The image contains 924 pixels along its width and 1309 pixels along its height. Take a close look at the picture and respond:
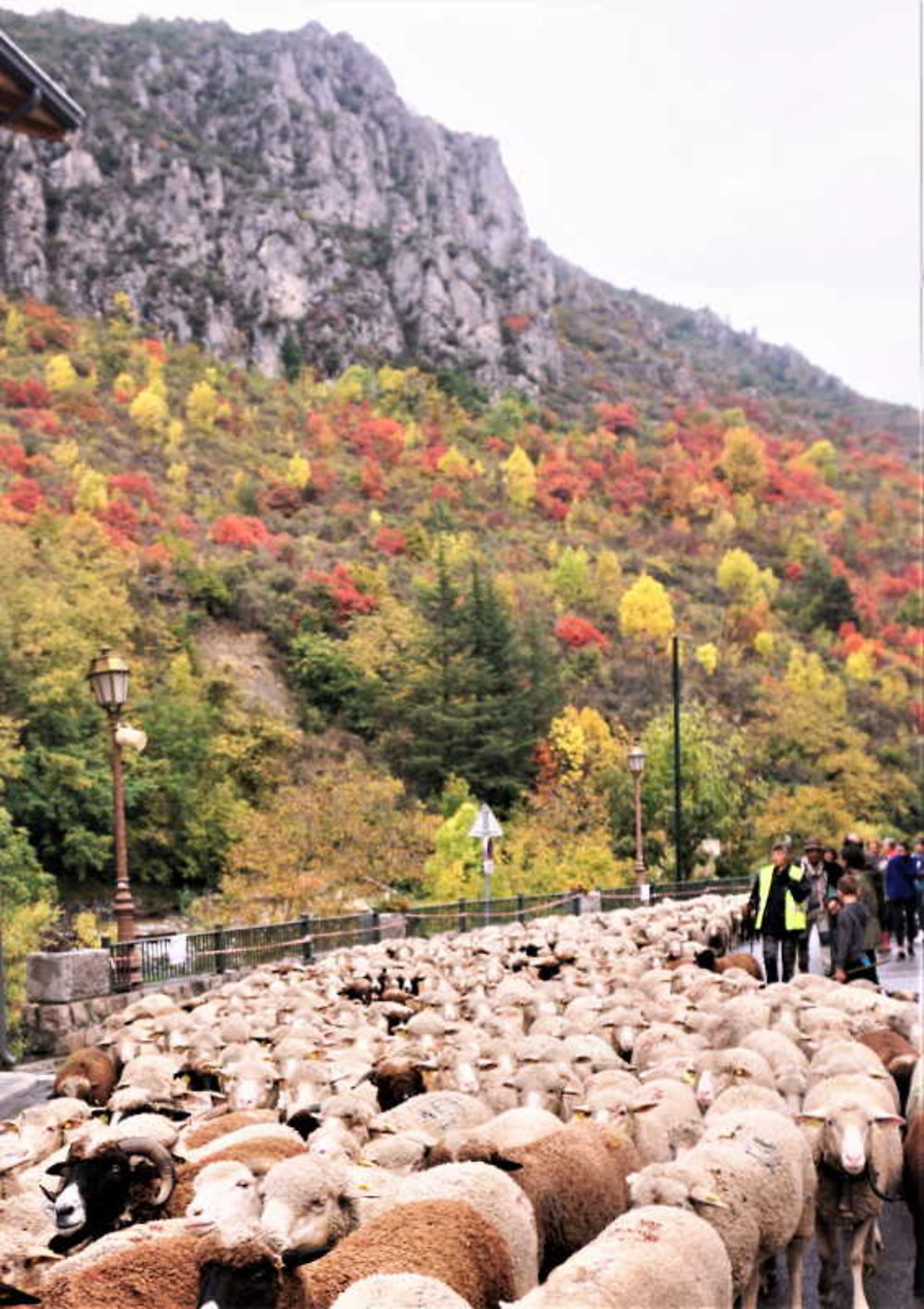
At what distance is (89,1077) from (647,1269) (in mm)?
7038

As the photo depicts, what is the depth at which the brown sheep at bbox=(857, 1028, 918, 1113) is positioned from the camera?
938 cm

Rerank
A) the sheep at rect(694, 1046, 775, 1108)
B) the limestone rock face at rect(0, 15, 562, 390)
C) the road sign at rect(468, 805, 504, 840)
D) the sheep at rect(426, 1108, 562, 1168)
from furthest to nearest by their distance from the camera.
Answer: the limestone rock face at rect(0, 15, 562, 390)
the road sign at rect(468, 805, 504, 840)
the sheep at rect(694, 1046, 775, 1108)
the sheep at rect(426, 1108, 562, 1168)

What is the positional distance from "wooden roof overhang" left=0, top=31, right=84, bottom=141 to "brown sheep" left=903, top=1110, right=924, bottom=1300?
7.10 m

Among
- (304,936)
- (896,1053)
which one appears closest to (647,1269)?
(896,1053)

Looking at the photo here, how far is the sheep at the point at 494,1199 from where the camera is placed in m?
6.11

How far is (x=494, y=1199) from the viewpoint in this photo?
6219 mm

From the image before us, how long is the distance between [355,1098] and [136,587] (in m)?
64.7

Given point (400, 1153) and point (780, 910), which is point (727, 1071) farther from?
point (780, 910)

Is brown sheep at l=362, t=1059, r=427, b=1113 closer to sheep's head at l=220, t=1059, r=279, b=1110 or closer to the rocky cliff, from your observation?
sheep's head at l=220, t=1059, r=279, b=1110

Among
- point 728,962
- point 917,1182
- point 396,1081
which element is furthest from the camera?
point 728,962

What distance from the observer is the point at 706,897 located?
29609mm

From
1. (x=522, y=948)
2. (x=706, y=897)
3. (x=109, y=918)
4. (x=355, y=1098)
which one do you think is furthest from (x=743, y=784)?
(x=355, y=1098)

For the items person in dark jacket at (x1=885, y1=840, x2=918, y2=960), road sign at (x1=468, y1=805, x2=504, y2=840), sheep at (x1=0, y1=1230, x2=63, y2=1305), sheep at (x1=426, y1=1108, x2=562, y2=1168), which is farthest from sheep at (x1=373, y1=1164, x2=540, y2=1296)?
road sign at (x1=468, y1=805, x2=504, y2=840)

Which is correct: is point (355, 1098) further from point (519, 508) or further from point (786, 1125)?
point (519, 508)
